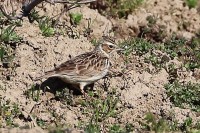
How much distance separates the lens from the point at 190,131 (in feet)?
35.5

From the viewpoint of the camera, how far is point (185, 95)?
11.8m

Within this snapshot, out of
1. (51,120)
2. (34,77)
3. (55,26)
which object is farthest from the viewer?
(55,26)

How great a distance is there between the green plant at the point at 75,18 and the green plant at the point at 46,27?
2.16ft

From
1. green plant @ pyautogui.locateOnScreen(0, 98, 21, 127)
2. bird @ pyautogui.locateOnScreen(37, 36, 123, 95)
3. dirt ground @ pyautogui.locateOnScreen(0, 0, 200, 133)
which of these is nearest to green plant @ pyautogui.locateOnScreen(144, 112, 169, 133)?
dirt ground @ pyautogui.locateOnScreen(0, 0, 200, 133)

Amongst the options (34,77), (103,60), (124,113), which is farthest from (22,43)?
(124,113)

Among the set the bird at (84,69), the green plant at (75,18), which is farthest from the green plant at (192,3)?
the bird at (84,69)

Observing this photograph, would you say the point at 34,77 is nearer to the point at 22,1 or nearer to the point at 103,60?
the point at 103,60

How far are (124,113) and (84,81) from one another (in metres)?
0.95

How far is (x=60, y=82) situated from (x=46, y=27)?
1.61 m

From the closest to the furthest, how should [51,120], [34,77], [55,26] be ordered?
1. [51,120]
2. [34,77]
3. [55,26]

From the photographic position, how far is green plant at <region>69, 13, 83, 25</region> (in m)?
13.5

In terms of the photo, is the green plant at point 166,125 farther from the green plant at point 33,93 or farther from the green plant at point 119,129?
the green plant at point 33,93

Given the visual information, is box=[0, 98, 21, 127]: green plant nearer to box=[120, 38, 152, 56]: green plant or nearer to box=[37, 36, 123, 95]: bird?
box=[37, 36, 123, 95]: bird

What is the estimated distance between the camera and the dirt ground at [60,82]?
1105cm
